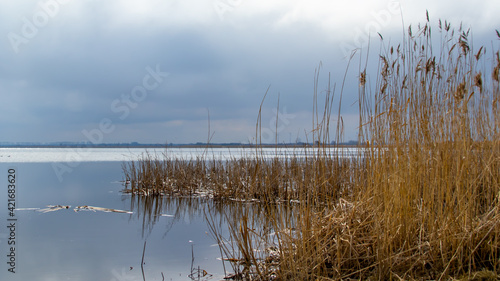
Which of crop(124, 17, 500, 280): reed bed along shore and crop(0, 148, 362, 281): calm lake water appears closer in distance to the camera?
crop(124, 17, 500, 280): reed bed along shore

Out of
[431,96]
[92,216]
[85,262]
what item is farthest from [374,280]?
[92,216]

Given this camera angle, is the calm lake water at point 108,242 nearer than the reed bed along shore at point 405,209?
No

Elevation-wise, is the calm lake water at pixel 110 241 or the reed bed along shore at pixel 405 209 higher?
the reed bed along shore at pixel 405 209

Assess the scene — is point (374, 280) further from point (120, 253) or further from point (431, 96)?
point (120, 253)

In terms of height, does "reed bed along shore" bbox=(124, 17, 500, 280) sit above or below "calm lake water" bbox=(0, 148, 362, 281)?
above

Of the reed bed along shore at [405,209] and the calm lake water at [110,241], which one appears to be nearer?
the reed bed along shore at [405,209]

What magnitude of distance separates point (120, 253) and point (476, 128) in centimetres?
401

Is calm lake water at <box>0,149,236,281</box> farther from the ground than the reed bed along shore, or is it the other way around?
the reed bed along shore

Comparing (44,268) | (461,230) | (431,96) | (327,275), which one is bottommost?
(44,268)

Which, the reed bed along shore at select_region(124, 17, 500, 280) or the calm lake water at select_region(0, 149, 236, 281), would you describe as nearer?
the reed bed along shore at select_region(124, 17, 500, 280)

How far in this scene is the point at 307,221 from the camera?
2.92 metres

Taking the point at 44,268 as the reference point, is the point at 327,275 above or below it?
above

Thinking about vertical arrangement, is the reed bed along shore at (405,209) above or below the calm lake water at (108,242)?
above

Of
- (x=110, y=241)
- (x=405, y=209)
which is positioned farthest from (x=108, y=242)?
(x=405, y=209)
